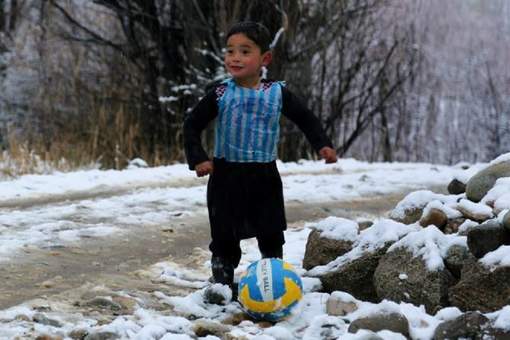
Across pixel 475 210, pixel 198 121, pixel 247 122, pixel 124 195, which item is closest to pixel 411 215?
pixel 475 210

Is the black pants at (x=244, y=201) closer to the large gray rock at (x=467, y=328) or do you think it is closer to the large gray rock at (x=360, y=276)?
the large gray rock at (x=360, y=276)

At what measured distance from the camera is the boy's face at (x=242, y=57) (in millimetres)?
4059

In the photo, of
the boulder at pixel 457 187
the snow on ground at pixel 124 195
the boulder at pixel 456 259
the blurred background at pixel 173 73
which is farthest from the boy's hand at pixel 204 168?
the blurred background at pixel 173 73

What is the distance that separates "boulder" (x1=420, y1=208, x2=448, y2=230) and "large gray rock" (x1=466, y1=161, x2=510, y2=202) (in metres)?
0.39

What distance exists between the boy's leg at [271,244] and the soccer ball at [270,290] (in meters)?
0.30

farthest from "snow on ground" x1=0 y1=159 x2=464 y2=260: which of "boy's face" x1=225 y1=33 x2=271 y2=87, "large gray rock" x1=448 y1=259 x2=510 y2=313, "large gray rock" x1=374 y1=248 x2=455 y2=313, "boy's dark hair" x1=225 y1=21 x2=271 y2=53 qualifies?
"large gray rock" x1=448 y1=259 x2=510 y2=313

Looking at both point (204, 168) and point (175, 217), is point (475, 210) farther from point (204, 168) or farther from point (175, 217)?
point (175, 217)

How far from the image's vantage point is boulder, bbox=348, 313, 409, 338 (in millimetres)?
3369

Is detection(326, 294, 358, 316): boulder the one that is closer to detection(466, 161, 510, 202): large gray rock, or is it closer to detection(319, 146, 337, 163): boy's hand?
detection(319, 146, 337, 163): boy's hand

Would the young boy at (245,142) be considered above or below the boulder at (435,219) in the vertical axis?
above

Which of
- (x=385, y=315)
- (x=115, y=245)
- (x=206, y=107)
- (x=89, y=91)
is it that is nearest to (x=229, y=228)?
(x=206, y=107)

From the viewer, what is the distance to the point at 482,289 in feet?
11.4

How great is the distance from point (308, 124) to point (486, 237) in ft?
3.72

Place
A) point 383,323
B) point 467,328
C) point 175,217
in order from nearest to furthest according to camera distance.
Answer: point 467,328
point 383,323
point 175,217
